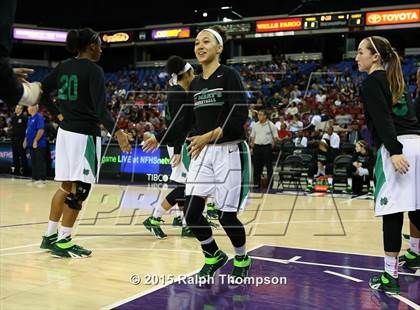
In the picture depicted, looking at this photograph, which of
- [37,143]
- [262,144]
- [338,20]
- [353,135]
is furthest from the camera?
[338,20]

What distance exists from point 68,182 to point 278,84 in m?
19.6

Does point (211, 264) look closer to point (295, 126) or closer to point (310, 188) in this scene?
point (310, 188)

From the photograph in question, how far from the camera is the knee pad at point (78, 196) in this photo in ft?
15.4

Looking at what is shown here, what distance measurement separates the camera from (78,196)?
473cm

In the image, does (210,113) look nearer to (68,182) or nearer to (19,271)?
(68,182)

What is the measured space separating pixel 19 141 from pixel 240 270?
441 inches

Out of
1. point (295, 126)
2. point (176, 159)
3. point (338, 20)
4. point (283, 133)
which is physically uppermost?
point (338, 20)

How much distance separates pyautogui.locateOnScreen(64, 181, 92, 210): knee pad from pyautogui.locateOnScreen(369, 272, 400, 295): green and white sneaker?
109 inches

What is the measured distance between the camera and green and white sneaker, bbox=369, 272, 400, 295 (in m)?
3.65

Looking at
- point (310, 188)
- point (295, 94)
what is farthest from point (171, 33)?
point (310, 188)

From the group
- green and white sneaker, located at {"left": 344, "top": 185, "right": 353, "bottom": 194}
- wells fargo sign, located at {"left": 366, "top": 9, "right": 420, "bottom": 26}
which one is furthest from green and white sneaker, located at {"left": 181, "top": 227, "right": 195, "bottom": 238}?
wells fargo sign, located at {"left": 366, "top": 9, "right": 420, "bottom": 26}

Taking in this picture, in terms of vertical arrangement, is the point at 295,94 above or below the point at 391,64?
above

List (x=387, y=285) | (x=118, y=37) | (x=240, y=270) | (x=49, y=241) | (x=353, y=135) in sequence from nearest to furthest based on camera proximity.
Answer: (x=387, y=285)
(x=240, y=270)
(x=49, y=241)
(x=353, y=135)
(x=118, y=37)

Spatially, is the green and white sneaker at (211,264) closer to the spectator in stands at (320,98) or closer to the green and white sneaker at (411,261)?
the green and white sneaker at (411,261)
